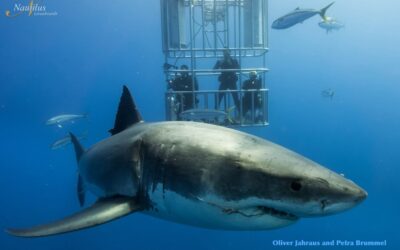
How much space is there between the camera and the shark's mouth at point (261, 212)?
2188mm

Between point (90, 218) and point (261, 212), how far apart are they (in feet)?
3.80

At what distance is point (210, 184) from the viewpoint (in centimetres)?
236

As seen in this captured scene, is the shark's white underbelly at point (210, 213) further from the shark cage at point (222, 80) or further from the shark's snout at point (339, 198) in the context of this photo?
the shark cage at point (222, 80)

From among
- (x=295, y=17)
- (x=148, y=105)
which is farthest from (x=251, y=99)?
(x=148, y=105)

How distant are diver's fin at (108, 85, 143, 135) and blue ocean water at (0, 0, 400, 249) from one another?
4.91m

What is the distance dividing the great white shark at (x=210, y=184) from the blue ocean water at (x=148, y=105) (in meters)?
6.08

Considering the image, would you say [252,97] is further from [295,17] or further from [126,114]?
[126,114]

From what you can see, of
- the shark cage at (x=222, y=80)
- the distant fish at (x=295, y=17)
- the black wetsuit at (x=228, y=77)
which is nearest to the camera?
the shark cage at (x=222, y=80)

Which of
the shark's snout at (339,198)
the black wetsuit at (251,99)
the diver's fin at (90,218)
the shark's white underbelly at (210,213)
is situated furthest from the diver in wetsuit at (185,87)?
the shark's snout at (339,198)

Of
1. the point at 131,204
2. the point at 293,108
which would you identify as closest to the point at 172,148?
the point at 131,204

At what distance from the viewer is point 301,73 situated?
6594cm

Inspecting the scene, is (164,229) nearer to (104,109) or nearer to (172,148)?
(172,148)

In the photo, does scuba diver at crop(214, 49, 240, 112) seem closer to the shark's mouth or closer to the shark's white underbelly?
the shark's white underbelly

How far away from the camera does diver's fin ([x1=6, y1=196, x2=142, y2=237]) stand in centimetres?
256
